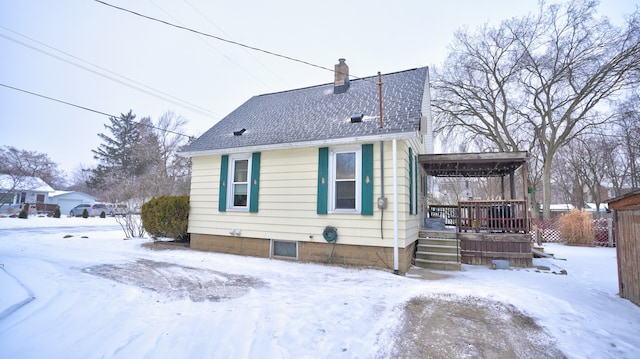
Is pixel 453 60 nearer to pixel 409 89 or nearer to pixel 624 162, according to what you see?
pixel 409 89

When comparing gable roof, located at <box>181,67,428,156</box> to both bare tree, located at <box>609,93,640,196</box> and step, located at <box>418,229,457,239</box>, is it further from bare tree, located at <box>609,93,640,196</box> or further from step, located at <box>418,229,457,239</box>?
bare tree, located at <box>609,93,640,196</box>

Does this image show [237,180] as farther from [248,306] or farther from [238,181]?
[248,306]

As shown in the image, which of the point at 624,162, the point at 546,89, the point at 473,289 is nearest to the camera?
the point at 473,289

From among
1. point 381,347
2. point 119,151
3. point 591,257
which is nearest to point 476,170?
point 591,257

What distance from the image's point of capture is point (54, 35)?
8617 millimetres

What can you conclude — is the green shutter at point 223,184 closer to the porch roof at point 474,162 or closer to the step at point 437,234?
the step at point 437,234

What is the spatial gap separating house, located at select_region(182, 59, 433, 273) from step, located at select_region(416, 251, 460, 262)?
0.92 feet

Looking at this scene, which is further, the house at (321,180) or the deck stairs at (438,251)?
the deck stairs at (438,251)

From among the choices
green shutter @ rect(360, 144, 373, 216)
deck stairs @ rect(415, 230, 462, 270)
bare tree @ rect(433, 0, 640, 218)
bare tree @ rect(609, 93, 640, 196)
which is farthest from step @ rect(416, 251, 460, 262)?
bare tree @ rect(609, 93, 640, 196)

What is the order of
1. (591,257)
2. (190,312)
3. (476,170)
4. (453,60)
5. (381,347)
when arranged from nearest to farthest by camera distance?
(381,347)
(190,312)
(591,257)
(476,170)
(453,60)

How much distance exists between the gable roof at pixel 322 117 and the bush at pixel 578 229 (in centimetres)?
1021

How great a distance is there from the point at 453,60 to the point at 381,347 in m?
21.5

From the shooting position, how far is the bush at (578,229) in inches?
500

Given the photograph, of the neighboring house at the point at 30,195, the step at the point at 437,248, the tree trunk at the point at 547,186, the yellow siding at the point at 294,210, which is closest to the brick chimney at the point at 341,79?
the yellow siding at the point at 294,210
